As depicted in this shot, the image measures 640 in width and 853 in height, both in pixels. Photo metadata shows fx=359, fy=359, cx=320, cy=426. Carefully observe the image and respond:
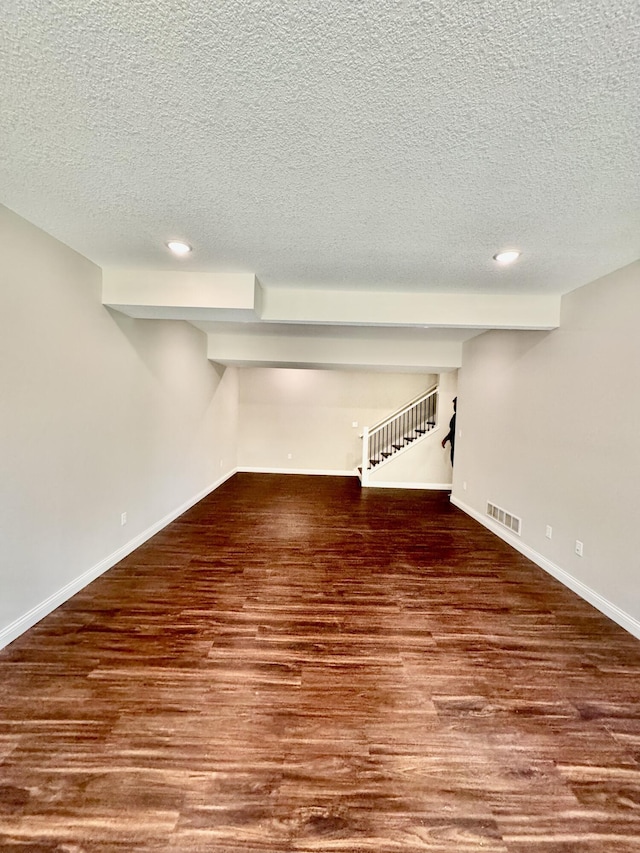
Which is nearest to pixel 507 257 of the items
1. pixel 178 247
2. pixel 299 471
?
pixel 178 247

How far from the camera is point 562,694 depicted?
1942mm

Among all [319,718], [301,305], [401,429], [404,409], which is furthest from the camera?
[401,429]

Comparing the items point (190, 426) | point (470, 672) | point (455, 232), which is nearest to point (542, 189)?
point (455, 232)

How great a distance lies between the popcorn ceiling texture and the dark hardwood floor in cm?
258

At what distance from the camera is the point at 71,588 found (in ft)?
9.06

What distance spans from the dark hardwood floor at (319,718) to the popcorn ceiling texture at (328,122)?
8.47 ft

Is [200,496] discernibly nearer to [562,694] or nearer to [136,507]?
[136,507]

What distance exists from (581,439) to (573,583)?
1236mm

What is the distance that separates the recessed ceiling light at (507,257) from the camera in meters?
2.41

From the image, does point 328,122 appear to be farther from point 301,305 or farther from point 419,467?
point 419,467

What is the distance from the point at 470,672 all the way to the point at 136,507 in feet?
10.8

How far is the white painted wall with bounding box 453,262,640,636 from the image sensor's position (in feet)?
8.46

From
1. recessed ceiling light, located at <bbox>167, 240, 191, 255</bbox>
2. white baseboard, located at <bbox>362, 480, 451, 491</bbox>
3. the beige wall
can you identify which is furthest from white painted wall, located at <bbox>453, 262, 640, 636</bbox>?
recessed ceiling light, located at <bbox>167, 240, 191, 255</bbox>

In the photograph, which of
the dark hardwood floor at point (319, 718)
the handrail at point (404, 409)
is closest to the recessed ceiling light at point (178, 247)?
the dark hardwood floor at point (319, 718)
